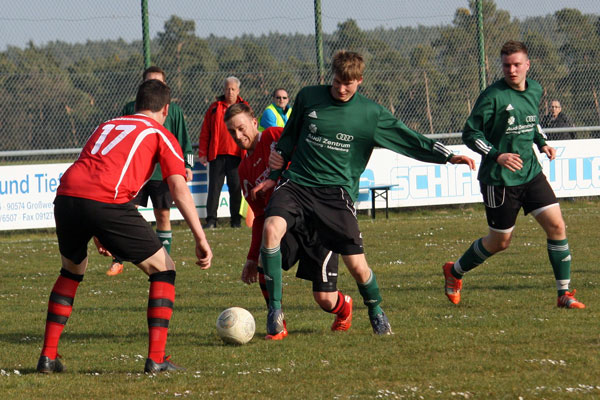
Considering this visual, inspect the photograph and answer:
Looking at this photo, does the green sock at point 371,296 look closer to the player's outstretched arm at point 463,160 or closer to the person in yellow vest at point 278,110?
the player's outstretched arm at point 463,160

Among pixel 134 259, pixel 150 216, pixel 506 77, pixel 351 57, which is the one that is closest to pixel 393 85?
pixel 150 216

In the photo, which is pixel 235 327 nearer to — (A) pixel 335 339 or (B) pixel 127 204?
(A) pixel 335 339

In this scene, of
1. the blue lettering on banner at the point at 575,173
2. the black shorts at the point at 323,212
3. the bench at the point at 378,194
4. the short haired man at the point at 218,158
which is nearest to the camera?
the black shorts at the point at 323,212

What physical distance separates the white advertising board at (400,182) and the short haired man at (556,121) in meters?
0.61

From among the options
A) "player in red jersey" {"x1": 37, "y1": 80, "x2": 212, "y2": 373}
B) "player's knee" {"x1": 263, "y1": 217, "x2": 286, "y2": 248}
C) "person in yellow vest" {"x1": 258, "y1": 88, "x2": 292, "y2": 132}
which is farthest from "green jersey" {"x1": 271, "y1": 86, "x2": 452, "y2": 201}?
"person in yellow vest" {"x1": 258, "y1": 88, "x2": 292, "y2": 132}

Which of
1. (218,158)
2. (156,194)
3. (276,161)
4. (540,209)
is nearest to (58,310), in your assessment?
Result: (276,161)

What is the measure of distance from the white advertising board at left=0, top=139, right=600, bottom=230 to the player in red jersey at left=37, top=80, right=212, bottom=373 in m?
9.93

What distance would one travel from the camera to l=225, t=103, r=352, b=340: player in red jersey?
7.07 m

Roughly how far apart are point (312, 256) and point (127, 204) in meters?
1.77

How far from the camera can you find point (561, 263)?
800 cm

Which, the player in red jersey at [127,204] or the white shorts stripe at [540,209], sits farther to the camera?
the white shorts stripe at [540,209]

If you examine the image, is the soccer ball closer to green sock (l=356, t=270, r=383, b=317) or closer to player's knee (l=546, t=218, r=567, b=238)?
green sock (l=356, t=270, r=383, b=317)

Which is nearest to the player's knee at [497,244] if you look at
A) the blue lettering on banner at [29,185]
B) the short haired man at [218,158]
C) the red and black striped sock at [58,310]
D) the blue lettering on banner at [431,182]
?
the red and black striped sock at [58,310]

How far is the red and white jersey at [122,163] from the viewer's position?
18.8ft
